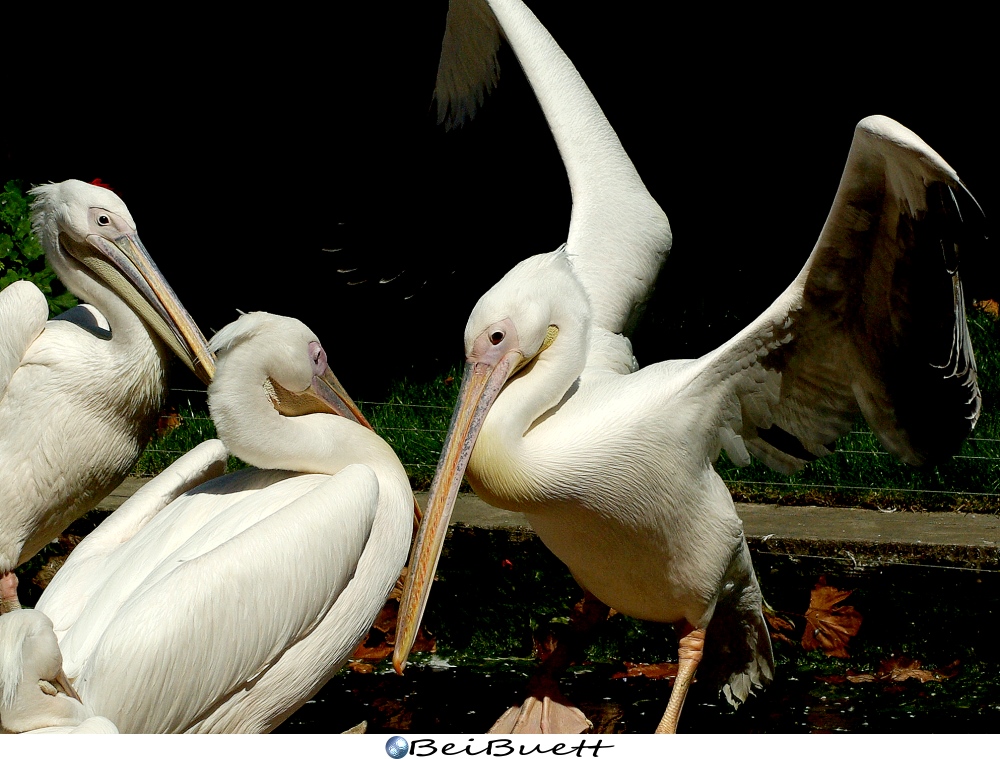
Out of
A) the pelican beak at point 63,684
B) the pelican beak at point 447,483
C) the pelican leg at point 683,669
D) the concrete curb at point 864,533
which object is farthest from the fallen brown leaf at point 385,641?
the pelican beak at point 63,684

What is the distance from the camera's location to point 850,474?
14.2ft

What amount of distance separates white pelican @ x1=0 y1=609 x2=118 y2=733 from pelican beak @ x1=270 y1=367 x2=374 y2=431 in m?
0.89

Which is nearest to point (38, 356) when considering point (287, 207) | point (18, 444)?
point (18, 444)

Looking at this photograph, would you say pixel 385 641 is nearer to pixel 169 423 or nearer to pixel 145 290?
pixel 145 290

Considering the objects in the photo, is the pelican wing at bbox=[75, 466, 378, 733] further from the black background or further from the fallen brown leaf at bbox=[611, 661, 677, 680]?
the black background

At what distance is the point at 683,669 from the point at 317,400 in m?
1.15

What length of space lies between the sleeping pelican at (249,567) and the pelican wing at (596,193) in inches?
40.5

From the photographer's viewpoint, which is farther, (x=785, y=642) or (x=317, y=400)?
(x=785, y=642)

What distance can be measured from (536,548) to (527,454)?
1089 millimetres

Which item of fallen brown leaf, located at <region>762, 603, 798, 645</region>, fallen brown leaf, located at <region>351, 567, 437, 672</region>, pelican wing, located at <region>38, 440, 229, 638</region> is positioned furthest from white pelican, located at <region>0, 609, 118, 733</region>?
fallen brown leaf, located at <region>762, 603, 798, 645</region>

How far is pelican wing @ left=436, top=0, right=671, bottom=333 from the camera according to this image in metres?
3.74

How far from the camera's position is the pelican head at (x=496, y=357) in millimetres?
2854
